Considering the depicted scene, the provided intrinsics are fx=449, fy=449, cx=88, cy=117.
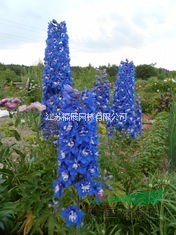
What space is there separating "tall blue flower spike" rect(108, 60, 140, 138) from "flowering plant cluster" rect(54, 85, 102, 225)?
1866mm

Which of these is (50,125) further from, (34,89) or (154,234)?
(34,89)

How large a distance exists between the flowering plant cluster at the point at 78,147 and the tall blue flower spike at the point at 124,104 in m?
1.87

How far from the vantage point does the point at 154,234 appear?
3.30 meters

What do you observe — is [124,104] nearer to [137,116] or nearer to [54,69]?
[137,116]

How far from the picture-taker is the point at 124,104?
14.9ft

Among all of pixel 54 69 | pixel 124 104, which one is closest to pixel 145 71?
pixel 124 104

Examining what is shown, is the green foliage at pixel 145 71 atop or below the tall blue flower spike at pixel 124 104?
below

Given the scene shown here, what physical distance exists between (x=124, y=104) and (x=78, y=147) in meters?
2.01

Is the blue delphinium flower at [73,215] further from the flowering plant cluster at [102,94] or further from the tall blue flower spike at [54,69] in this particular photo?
the flowering plant cluster at [102,94]

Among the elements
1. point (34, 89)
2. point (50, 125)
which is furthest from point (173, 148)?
point (34, 89)

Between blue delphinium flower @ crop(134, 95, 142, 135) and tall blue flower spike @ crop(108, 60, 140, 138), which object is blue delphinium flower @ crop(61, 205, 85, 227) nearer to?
tall blue flower spike @ crop(108, 60, 140, 138)

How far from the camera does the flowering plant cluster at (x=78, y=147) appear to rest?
8.46ft

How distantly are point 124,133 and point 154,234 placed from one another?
1470 millimetres

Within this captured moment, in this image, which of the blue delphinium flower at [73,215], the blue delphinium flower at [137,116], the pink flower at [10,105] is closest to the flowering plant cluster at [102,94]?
the blue delphinium flower at [137,116]
